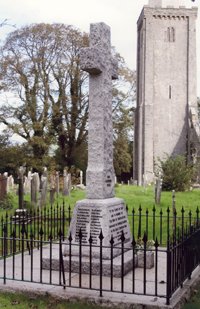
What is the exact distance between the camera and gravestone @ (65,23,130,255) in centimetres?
743

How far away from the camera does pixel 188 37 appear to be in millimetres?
43125

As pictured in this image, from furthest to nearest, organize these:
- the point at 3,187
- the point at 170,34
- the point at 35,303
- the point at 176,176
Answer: the point at 170,34
the point at 176,176
the point at 3,187
the point at 35,303

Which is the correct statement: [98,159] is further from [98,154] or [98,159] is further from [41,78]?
[41,78]

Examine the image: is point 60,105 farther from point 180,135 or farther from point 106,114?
point 106,114

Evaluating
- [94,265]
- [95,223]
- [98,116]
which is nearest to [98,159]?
[98,116]

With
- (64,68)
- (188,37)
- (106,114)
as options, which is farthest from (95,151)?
(188,37)

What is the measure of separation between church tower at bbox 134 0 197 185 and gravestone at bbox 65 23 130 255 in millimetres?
34614

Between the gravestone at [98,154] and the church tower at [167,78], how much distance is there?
114 ft

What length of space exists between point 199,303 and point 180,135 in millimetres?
37562

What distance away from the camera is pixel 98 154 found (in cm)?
770

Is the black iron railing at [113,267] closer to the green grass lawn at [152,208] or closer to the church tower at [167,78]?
the green grass lawn at [152,208]

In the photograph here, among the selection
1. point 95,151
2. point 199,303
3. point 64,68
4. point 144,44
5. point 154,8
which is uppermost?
point 154,8

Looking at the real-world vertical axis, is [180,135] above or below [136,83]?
below

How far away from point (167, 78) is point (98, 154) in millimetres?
36507
